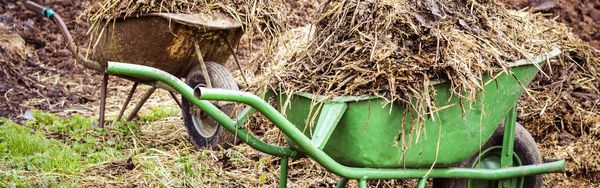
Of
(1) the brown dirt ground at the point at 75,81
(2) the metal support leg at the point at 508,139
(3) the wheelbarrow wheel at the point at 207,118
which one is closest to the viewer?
(2) the metal support leg at the point at 508,139

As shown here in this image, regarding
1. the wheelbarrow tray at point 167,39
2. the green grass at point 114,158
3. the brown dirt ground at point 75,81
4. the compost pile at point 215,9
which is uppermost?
the compost pile at point 215,9

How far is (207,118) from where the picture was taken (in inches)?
217

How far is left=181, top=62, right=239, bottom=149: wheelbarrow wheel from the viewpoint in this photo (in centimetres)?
510

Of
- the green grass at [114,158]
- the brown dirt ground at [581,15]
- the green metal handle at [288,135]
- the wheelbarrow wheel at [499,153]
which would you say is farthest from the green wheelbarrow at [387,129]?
the brown dirt ground at [581,15]

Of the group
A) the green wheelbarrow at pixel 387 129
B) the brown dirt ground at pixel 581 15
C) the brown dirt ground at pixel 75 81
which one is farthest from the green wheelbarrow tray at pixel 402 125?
the brown dirt ground at pixel 581 15

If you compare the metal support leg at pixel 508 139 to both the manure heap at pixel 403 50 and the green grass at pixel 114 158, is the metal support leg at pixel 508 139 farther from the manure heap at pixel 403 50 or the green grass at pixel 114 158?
the green grass at pixel 114 158

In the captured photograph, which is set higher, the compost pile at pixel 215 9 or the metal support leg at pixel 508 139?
the compost pile at pixel 215 9

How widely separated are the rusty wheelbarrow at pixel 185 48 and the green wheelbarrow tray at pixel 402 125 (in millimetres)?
1518

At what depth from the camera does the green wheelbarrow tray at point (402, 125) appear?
329 cm

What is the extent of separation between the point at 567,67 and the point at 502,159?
6.58ft

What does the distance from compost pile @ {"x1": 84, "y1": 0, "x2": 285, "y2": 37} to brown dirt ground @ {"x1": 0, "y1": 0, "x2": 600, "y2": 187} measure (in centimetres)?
23

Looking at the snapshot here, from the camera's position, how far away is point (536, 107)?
530 centimetres

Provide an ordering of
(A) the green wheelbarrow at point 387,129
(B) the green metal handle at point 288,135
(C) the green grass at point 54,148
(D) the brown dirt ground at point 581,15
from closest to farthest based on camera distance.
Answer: (B) the green metal handle at point 288,135
(A) the green wheelbarrow at point 387,129
(C) the green grass at point 54,148
(D) the brown dirt ground at point 581,15

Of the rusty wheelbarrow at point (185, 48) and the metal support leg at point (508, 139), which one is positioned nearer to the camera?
the metal support leg at point (508, 139)
